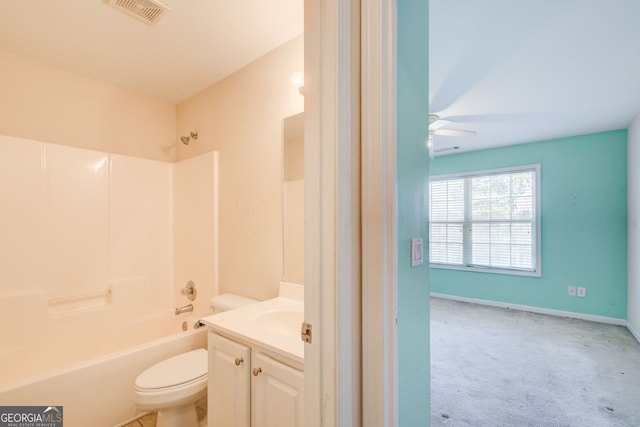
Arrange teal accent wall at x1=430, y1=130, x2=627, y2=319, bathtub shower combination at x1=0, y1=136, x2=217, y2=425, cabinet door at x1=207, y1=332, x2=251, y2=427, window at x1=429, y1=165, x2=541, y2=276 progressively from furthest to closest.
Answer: window at x1=429, y1=165, x2=541, y2=276
teal accent wall at x1=430, y1=130, x2=627, y2=319
bathtub shower combination at x1=0, y1=136, x2=217, y2=425
cabinet door at x1=207, y1=332, x2=251, y2=427

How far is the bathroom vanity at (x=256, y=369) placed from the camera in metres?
1.00

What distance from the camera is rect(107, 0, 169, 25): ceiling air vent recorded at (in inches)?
59.7

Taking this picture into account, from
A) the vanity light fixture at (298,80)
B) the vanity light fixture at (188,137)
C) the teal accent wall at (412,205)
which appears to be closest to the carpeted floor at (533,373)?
the teal accent wall at (412,205)

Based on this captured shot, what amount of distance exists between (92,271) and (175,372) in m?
1.23

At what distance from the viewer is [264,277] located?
1.89 m

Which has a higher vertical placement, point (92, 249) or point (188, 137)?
point (188, 137)

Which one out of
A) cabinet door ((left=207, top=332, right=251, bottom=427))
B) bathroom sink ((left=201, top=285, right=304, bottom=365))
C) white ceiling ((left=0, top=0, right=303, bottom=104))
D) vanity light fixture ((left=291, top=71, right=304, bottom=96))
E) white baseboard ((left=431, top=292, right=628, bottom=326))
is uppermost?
white ceiling ((left=0, top=0, right=303, bottom=104))

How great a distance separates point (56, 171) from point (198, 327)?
5.06 feet

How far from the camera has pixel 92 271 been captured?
2164mm

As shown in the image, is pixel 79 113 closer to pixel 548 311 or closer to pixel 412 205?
pixel 412 205

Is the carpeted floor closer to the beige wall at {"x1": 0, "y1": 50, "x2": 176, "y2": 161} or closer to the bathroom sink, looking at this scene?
the bathroom sink

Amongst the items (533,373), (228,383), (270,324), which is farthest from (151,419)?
(533,373)

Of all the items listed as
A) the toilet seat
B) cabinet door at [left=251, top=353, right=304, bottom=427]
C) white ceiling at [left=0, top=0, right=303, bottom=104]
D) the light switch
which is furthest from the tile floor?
white ceiling at [left=0, top=0, right=303, bottom=104]

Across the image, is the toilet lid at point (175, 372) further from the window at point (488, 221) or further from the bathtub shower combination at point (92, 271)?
the window at point (488, 221)
